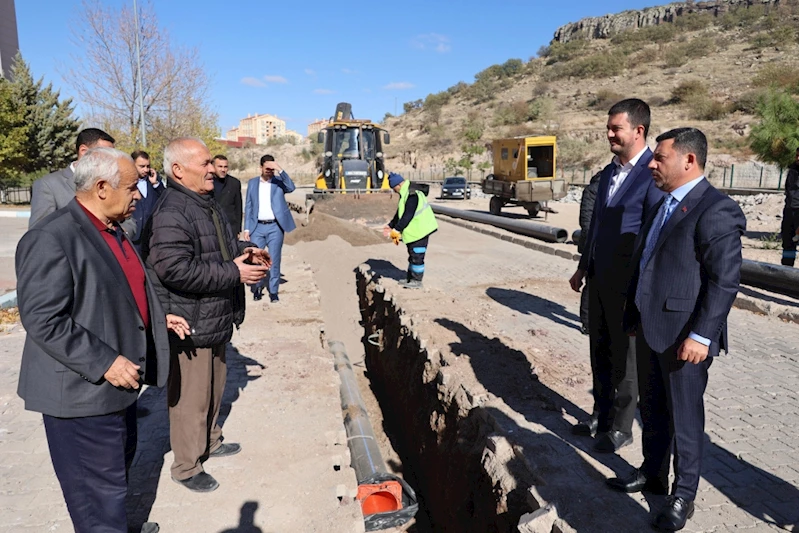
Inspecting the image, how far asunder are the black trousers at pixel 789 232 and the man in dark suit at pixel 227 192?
339 inches

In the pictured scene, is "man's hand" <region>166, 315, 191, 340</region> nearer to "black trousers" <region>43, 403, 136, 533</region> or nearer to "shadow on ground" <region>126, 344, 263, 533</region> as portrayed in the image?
"black trousers" <region>43, 403, 136, 533</region>

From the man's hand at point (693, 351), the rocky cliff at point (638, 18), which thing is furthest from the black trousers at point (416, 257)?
the rocky cliff at point (638, 18)

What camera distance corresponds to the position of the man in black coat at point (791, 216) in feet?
29.1

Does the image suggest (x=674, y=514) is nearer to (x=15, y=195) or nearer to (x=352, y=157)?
(x=352, y=157)

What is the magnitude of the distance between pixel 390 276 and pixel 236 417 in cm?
593

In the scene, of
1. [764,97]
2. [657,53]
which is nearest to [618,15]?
[657,53]

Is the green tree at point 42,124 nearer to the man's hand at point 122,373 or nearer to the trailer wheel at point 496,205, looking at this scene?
the trailer wheel at point 496,205

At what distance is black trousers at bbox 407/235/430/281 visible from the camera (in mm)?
8516

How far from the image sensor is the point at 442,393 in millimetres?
5348

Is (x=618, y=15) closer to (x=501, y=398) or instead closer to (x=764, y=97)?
(x=764, y=97)

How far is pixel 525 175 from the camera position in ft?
61.6

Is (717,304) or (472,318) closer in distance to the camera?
(717,304)

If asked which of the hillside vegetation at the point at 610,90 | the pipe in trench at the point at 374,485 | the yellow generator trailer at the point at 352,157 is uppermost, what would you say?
the hillside vegetation at the point at 610,90

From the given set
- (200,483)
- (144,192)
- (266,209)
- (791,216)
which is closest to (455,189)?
(791,216)
